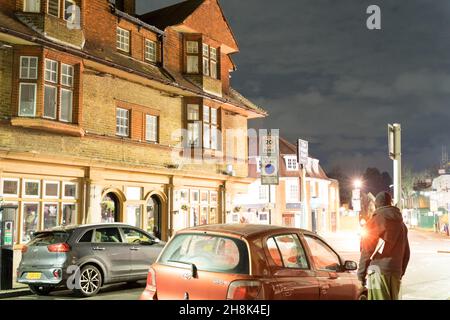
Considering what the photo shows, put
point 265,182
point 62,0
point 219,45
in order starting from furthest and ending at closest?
1. point 219,45
2. point 265,182
3. point 62,0

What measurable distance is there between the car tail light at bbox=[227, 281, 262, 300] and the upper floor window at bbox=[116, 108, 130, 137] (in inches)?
595

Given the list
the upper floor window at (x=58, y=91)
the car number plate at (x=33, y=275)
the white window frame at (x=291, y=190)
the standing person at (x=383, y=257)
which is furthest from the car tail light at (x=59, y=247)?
the white window frame at (x=291, y=190)

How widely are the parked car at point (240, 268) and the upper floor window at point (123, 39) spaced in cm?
1592

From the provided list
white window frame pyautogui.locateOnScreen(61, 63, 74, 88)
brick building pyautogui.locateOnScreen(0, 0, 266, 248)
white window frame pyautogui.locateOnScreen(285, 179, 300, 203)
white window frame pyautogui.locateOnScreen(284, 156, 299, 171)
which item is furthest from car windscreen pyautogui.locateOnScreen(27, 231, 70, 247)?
white window frame pyautogui.locateOnScreen(284, 156, 299, 171)

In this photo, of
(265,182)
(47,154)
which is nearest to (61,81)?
(47,154)

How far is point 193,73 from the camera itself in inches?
963

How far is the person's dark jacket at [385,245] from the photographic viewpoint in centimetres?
689

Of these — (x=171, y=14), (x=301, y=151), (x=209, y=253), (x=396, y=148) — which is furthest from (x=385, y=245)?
(x=171, y=14)

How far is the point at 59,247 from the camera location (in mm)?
11844

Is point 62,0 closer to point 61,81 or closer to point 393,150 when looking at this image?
point 61,81

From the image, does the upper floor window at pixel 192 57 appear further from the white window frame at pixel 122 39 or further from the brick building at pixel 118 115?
the white window frame at pixel 122 39

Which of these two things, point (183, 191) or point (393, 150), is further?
point (183, 191)

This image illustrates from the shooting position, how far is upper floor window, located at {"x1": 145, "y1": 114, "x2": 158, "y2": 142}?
21.7 metres
